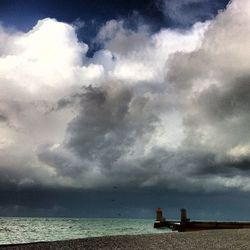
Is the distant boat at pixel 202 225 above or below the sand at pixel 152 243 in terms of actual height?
above

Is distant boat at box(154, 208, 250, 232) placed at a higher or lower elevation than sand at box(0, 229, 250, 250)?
higher

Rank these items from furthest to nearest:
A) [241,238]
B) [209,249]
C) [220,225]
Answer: [220,225], [241,238], [209,249]

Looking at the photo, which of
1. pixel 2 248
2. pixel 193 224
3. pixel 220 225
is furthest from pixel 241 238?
pixel 193 224

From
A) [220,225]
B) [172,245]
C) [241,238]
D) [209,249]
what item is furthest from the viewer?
[220,225]

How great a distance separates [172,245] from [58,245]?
19.6 ft

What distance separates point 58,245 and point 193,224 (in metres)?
40.2

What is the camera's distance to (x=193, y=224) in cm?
5894

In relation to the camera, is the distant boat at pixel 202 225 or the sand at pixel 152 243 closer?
the sand at pixel 152 243

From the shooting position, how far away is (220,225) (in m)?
53.9

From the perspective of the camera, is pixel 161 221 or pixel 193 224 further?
pixel 161 221

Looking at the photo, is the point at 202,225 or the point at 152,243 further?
the point at 202,225

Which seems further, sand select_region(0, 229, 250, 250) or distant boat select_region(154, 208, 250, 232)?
distant boat select_region(154, 208, 250, 232)

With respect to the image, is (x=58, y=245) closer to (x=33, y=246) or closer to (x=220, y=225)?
(x=33, y=246)

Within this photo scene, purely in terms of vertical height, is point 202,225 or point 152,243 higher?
point 202,225
